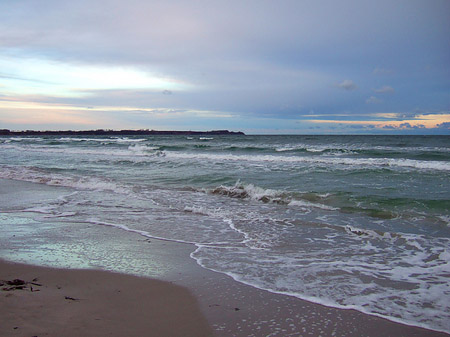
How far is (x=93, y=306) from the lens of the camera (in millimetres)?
3463

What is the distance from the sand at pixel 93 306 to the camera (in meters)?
2.98

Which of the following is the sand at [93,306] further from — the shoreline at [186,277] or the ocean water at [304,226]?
the ocean water at [304,226]

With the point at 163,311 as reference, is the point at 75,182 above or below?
above

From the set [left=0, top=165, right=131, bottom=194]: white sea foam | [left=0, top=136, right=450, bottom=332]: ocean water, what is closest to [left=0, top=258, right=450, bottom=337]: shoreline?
[left=0, top=136, right=450, bottom=332]: ocean water

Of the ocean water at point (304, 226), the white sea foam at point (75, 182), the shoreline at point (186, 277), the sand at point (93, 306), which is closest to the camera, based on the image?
the sand at point (93, 306)

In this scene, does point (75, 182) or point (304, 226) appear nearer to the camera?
point (304, 226)

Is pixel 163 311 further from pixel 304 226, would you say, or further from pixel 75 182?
pixel 75 182

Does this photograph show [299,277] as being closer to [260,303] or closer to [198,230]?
[260,303]

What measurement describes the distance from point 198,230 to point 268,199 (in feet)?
13.0

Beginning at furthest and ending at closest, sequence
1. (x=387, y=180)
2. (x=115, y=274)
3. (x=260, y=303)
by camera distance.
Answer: (x=387, y=180) → (x=115, y=274) → (x=260, y=303)

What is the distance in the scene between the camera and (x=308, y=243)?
5.99 m

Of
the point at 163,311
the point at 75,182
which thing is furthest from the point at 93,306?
the point at 75,182

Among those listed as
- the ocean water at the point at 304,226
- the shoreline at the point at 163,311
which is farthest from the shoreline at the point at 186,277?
the ocean water at the point at 304,226

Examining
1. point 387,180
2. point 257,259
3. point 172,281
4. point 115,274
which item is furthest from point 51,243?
point 387,180
